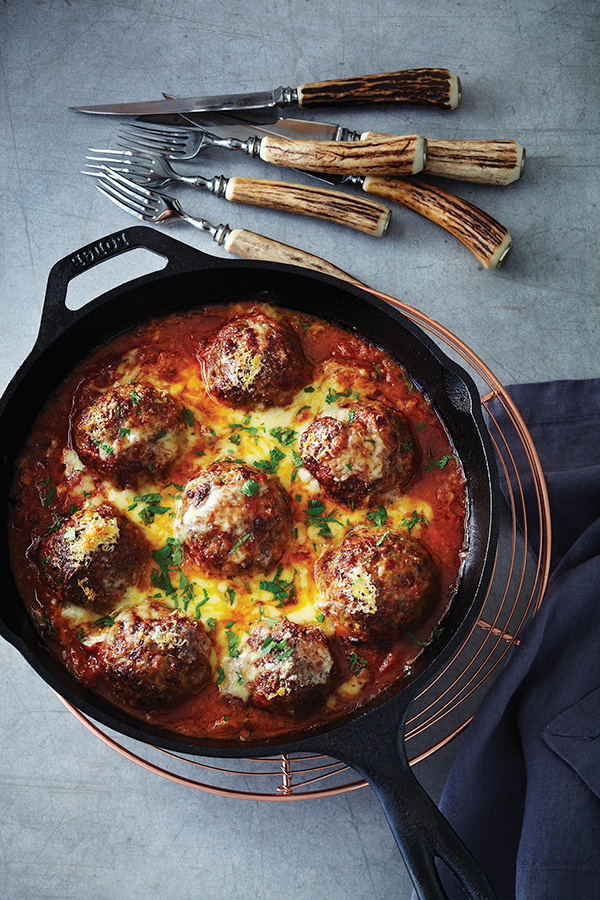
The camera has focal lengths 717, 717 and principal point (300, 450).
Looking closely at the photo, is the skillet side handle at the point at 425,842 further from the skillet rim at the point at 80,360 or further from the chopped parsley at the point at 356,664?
the chopped parsley at the point at 356,664

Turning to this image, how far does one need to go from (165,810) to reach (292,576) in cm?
150

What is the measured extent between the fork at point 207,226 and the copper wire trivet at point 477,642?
0.49 metres

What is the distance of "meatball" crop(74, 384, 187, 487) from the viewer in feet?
10.9

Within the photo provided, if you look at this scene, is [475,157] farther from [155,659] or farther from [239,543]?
[155,659]

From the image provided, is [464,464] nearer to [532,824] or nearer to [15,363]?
[532,824]

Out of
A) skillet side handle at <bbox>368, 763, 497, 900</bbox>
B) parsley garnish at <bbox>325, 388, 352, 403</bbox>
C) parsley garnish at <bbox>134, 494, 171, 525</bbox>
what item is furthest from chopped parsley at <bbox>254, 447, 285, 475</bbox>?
skillet side handle at <bbox>368, 763, 497, 900</bbox>

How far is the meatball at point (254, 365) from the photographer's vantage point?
134 inches

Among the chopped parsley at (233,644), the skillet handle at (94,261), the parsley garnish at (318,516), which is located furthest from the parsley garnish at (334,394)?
the chopped parsley at (233,644)

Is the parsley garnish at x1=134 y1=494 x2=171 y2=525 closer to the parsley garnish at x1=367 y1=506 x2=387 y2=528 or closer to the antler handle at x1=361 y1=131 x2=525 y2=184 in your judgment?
the parsley garnish at x1=367 y1=506 x2=387 y2=528

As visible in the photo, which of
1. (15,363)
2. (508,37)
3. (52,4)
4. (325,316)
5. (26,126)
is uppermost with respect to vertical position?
(508,37)

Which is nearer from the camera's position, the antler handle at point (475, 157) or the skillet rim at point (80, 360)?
the skillet rim at point (80, 360)

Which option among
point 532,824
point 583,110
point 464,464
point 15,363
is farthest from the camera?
point 583,110

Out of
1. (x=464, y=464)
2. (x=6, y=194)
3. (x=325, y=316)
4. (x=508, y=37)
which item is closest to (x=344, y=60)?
(x=508, y=37)

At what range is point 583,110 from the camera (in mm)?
4391
